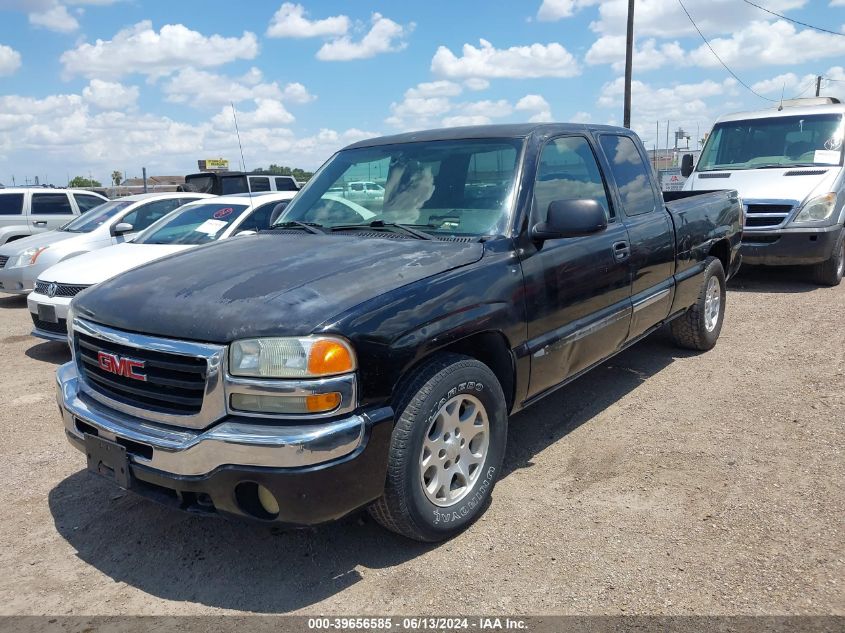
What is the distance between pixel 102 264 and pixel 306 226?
3.98 metres

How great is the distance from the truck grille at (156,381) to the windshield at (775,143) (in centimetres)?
897

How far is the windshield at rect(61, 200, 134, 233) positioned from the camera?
31.5ft

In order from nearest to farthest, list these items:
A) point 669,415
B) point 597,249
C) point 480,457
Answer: point 480,457 < point 597,249 < point 669,415

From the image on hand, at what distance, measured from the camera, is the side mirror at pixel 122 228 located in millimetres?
8766

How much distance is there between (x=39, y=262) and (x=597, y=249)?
764 centimetres

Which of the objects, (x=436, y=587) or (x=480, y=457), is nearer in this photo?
(x=436, y=587)

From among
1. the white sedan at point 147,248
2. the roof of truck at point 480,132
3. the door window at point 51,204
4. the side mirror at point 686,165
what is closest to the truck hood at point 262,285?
the roof of truck at point 480,132

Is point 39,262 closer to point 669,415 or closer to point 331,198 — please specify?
point 331,198

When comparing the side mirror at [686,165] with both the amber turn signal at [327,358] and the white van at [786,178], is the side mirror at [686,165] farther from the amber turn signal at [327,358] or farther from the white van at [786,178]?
the amber turn signal at [327,358]

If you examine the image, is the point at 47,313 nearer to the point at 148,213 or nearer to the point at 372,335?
the point at 148,213

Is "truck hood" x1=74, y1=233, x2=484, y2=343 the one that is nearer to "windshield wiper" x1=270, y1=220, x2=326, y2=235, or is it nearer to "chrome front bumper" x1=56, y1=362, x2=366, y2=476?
"windshield wiper" x1=270, y1=220, x2=326, y2=235

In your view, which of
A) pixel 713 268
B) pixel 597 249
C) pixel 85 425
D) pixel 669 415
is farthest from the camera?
pixel 713 268

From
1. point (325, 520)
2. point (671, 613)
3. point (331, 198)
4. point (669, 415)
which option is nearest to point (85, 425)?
point (325, 520)

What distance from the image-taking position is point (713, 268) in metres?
5.88
